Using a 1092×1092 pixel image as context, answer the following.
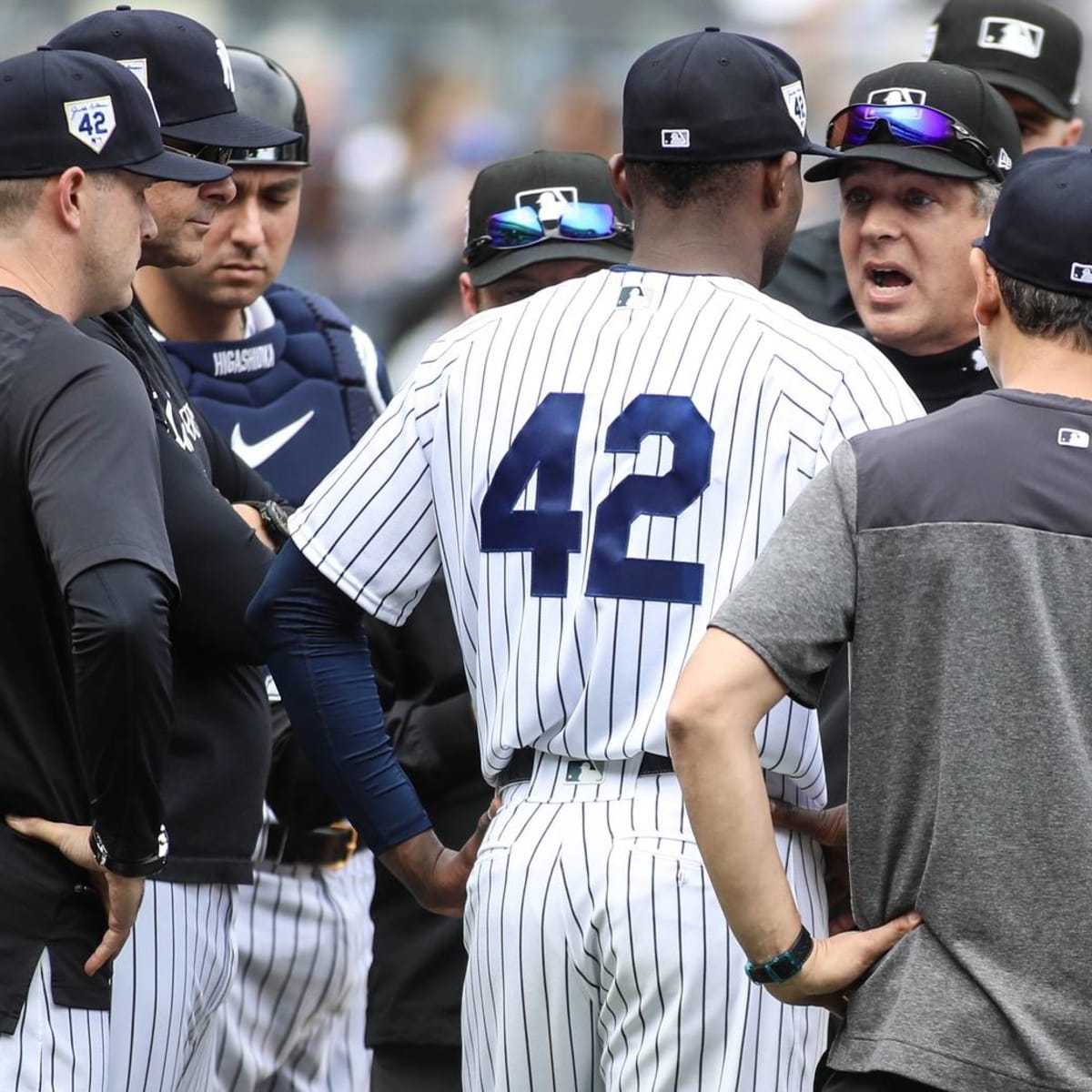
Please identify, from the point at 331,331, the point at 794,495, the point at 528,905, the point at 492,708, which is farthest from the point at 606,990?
the point at 331,331

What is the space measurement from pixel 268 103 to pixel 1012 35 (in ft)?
6.12

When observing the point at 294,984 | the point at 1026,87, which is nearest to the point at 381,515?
the point at 294,984

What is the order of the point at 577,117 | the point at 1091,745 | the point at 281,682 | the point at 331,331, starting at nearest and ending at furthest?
the point at 1091,745
the point at 281,682
the point at 331,331
the point at 577,117

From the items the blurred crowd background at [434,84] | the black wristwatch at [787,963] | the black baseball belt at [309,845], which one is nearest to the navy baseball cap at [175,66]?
the black baseball belt at [309,845]

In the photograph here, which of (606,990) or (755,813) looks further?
(606,990)

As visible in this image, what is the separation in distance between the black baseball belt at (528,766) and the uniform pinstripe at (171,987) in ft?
2.16

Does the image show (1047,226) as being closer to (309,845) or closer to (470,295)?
(470,295)

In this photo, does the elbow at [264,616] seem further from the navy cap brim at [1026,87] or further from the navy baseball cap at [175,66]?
the navy cap brim at [1026,87]

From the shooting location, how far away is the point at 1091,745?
2371 millimetres

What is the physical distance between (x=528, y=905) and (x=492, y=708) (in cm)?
32

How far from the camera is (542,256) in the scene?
14.1 feet

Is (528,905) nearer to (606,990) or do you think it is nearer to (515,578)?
(606,990)

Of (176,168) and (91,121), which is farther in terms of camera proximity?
(176,168)

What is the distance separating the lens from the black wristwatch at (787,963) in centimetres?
245
